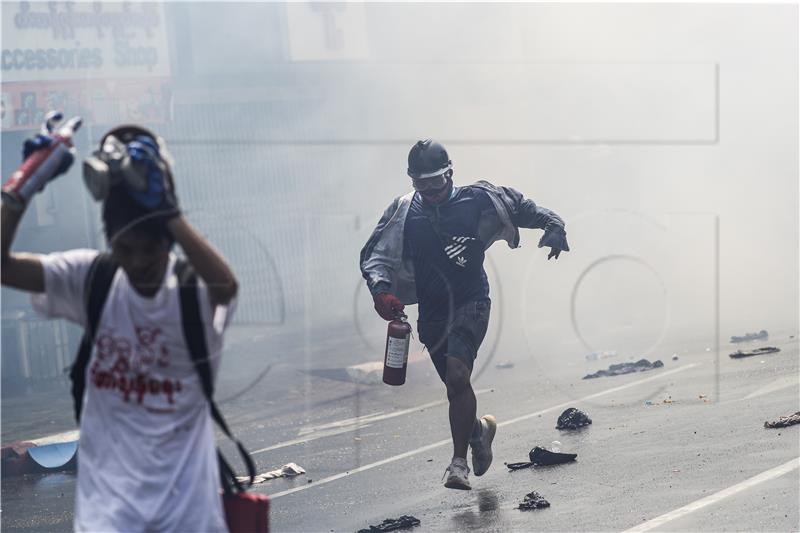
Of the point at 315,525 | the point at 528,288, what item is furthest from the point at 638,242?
the point at 315,525

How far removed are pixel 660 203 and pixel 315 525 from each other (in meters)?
11.5

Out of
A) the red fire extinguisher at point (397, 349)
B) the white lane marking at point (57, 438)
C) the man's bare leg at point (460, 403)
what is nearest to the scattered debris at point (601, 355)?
the white lane marking at point (57, 438)

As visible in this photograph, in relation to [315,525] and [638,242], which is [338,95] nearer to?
[638,242]

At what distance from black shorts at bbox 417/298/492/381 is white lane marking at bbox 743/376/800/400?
237 cm

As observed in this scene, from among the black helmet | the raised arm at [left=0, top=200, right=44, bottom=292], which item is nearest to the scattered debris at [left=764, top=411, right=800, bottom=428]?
the black helmet

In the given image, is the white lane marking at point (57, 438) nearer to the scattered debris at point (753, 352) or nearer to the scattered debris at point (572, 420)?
the scattered debris at point (572, 420)

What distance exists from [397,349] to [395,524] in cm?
77

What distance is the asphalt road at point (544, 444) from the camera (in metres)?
5.35

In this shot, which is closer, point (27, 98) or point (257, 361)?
point (257, 361)

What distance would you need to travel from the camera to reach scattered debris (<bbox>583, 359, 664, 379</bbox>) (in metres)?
9.45

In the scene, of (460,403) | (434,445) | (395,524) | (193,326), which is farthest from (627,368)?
(193,326)

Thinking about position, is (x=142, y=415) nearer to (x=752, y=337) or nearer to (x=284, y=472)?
(x=284, y=472)

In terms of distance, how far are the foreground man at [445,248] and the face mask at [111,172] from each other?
285 cm

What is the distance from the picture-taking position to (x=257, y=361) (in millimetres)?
11961
